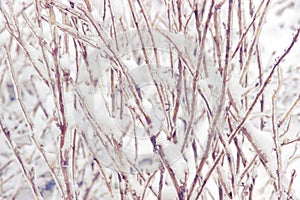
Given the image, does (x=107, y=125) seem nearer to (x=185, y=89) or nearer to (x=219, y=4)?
(x=185, y=89)

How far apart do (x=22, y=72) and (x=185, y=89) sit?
2.63 metres

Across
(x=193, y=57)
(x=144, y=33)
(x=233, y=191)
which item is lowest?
(x=233, y=191)

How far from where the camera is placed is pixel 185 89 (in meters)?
1.34

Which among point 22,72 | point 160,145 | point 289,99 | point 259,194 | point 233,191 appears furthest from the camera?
point 289,99

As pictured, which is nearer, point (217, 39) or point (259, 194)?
point (217, 39)

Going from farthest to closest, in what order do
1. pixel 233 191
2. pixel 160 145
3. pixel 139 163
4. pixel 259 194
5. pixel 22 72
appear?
1. pixel 22 72
2. pixel 259 194
3. pixel 139 163
4. pixel 233 191
5. pixel 160 145

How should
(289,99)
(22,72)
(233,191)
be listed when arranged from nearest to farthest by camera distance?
1. (233,191)
2. (22,72)
3. (289,99)

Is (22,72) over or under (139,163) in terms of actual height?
over

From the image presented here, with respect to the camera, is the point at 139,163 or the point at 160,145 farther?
the point at 139,163

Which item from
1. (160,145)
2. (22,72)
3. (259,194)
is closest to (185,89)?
(160,145)

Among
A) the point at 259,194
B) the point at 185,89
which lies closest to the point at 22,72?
the point at 259,194

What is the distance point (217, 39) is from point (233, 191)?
1.48 ft

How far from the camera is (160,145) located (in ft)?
3.89

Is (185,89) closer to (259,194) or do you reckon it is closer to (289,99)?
(259,194)
